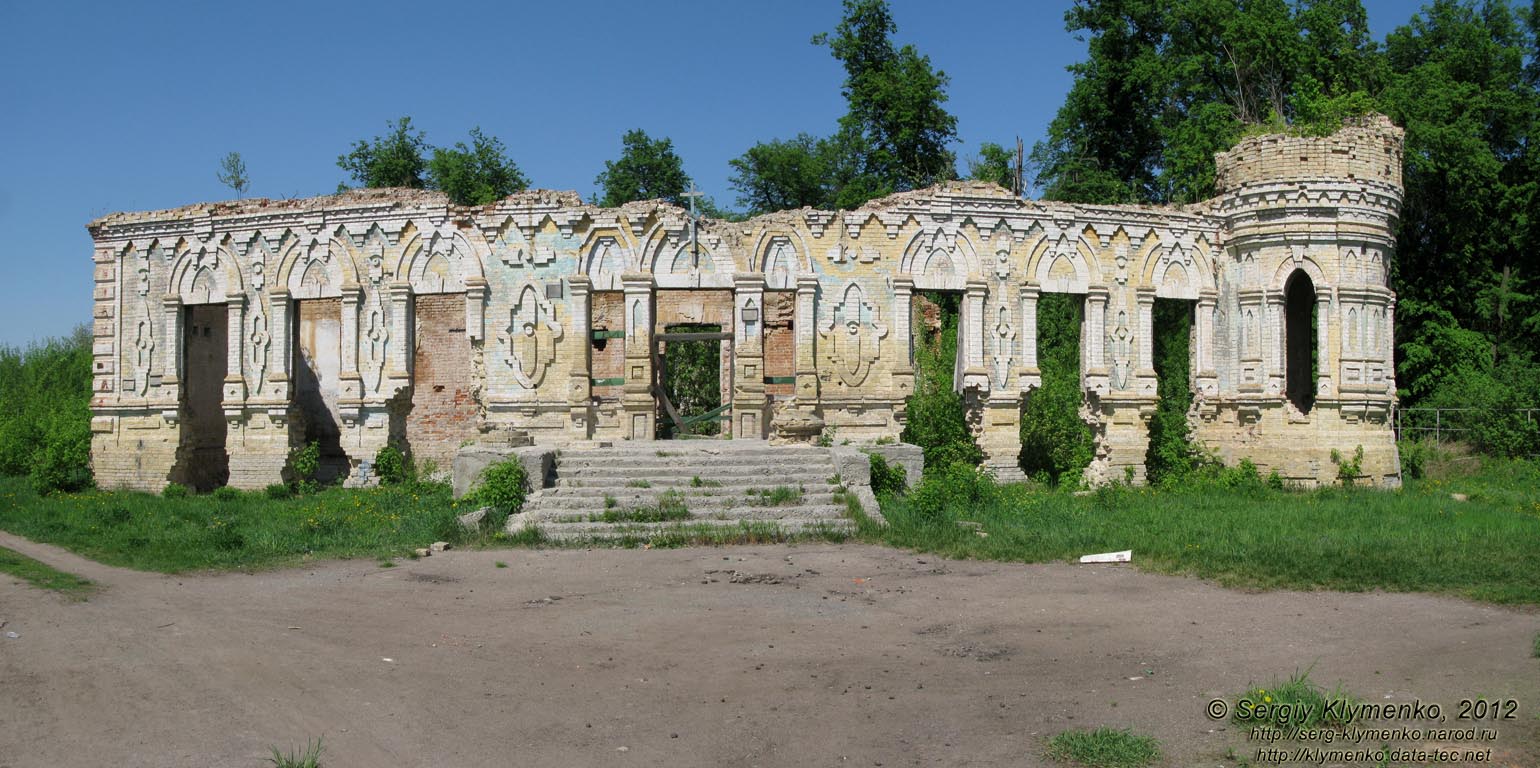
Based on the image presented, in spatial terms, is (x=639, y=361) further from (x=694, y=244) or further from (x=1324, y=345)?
(x=1324, y=345)

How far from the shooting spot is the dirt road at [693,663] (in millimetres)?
6031

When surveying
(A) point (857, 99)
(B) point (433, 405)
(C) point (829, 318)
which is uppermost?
(A) point (857, 99)

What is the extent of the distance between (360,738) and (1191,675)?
5300 mm

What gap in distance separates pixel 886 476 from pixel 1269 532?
5189 millimetres

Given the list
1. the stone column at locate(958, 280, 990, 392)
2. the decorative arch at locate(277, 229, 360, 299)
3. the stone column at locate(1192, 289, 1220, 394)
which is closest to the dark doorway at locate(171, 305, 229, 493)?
the decorative arch at locate(277, 229, 360, 299)

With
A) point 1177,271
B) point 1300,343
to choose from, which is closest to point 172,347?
point 1177,271

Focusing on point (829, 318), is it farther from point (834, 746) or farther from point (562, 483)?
point (834, 746)

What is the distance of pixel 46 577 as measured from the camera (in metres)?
10.6

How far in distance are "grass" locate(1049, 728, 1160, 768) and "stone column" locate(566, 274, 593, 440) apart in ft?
43.8

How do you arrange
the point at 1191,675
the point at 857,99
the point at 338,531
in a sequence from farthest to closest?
the point at 857,99 < the point at 338,531 < the point at 1191,675

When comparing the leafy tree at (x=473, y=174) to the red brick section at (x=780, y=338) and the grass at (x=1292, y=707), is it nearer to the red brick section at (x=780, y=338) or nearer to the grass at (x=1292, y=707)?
the red brick section at (x=780, y=338)

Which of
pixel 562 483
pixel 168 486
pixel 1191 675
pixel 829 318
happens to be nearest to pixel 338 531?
pixel 562 483

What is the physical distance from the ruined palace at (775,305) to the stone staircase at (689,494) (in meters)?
2.77

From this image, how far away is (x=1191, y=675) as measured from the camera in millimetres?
7266
